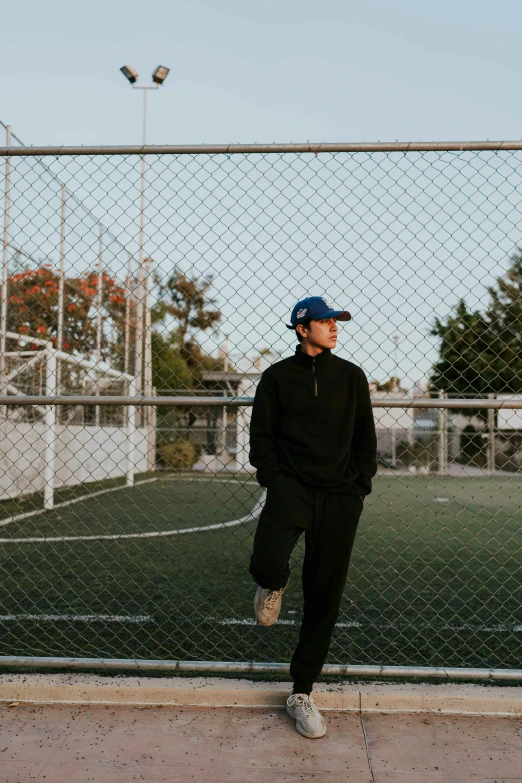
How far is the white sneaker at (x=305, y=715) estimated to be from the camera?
3.04 meters

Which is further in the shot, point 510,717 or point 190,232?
point 190,232

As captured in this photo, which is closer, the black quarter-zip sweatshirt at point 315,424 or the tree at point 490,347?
the black quarter-zip sweatshirt at point 315,424

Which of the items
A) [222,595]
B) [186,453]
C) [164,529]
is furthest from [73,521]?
[186,453]

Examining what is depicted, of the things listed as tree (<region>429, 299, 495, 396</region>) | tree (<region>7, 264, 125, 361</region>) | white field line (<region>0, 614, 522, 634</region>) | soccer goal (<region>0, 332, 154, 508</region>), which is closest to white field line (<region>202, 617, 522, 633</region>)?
white field line (<region>0, 614, 522, 634</region>)

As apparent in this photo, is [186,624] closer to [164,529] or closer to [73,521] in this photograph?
[164,529]

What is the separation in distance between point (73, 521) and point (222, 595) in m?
5.44

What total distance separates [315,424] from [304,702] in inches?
48.4

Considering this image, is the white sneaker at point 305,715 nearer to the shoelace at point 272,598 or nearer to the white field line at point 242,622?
the shoelace at point 272,598

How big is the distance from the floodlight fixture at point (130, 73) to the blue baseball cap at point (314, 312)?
2299 cm

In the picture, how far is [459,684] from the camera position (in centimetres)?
352

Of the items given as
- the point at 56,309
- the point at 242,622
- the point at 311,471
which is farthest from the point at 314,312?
the point at 56,309

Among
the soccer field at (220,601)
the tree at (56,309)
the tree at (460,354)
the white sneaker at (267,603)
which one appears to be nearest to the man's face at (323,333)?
the tree at (460,354)

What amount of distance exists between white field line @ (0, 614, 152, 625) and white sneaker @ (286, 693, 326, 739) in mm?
1960

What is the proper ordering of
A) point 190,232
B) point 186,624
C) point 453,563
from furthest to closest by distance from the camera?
point 453,563 → point 186,624 → point 190,232
